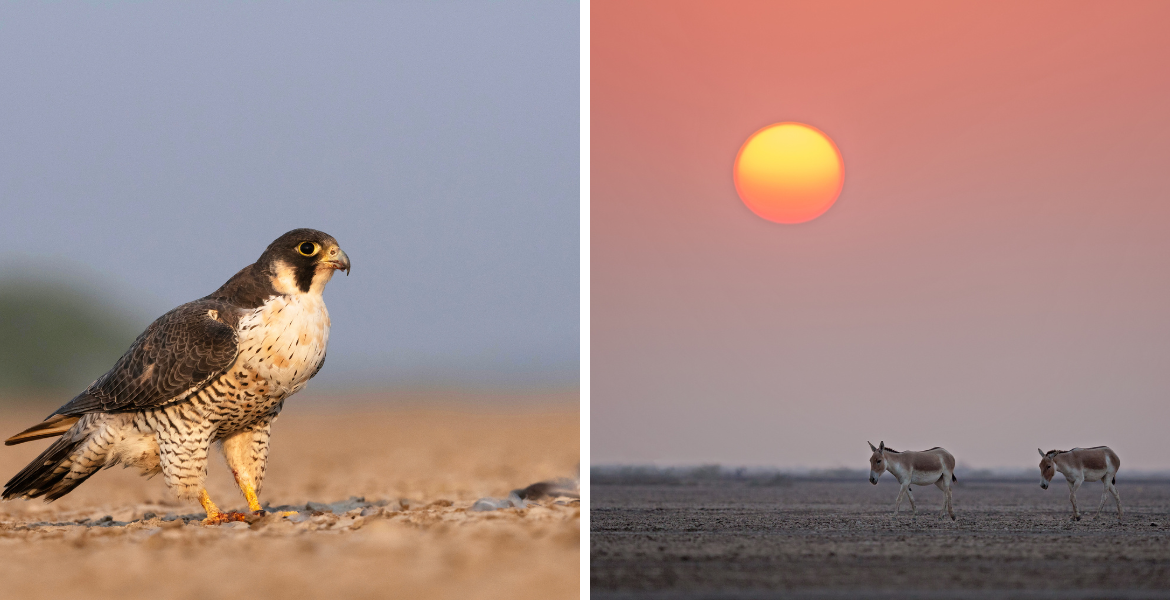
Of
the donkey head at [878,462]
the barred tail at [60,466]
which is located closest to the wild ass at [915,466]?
the donkey head at [878,462]

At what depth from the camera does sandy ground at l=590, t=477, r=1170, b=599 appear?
222 inches

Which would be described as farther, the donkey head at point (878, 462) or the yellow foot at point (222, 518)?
the donkey head at point (878, 462)

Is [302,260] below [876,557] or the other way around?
the other way around

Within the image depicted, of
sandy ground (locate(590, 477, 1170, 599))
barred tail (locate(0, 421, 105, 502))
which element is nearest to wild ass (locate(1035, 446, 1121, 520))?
sandy ground (locate(590, 477, 1170, 599))

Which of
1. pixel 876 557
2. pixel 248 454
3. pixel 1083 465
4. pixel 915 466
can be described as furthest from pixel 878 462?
pixel 248 454

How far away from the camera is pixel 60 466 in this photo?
20.5ft

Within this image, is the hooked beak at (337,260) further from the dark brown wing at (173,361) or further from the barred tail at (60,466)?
the barred tail at (60,466)

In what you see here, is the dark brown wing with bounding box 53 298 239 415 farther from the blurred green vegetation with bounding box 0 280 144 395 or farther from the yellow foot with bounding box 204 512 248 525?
the blurred green vegetation with bounding box 0 280 144 395

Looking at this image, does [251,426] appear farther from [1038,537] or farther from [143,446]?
[1038,537]

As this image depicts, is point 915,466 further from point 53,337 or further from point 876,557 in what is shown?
point 53,337

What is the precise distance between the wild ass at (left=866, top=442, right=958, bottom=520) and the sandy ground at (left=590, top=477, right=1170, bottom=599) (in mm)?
519

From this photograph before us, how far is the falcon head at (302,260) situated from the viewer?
6.00 meters

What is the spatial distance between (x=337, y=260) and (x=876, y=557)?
4196mm

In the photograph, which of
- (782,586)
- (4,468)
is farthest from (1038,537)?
(4,468)
